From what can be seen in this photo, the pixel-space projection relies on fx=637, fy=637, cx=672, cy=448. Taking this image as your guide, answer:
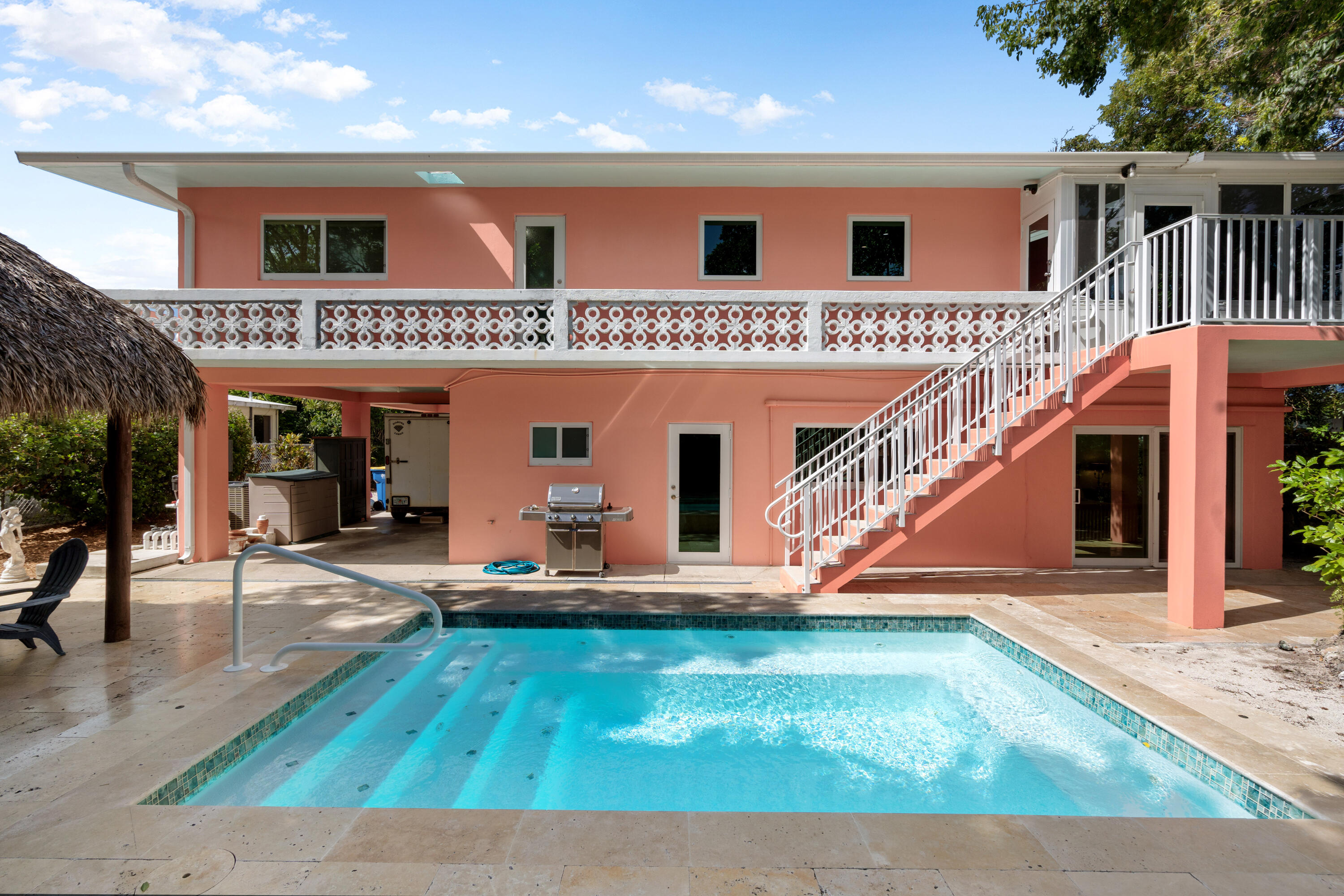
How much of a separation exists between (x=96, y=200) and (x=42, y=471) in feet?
17.4

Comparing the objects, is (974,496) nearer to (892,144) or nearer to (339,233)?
(892,144)

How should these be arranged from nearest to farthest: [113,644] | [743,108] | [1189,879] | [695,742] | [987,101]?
[1189,879], [695,742], [113,644], [987,101], [743,108]

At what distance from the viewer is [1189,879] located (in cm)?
265

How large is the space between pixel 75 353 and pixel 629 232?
6.63 metres

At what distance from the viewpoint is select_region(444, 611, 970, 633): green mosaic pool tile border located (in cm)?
→ 663

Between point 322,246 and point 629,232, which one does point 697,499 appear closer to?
point 629,232

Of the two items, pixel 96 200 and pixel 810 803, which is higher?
pixel 96 200

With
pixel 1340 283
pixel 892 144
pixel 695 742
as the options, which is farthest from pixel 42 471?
pixel 1340 283

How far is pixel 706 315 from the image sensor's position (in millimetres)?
8375

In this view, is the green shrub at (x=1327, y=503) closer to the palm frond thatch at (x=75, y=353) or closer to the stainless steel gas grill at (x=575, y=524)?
the stainless steel gas grill at (x=575, y=524)

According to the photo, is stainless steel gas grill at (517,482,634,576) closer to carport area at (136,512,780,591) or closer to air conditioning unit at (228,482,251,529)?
carport area at (136,512,780,591)

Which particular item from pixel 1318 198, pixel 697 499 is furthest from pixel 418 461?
pixel 1318 198

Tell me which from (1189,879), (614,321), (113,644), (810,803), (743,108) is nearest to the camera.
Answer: (1189,879)

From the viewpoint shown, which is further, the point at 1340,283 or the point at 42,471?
the point at 42,471
